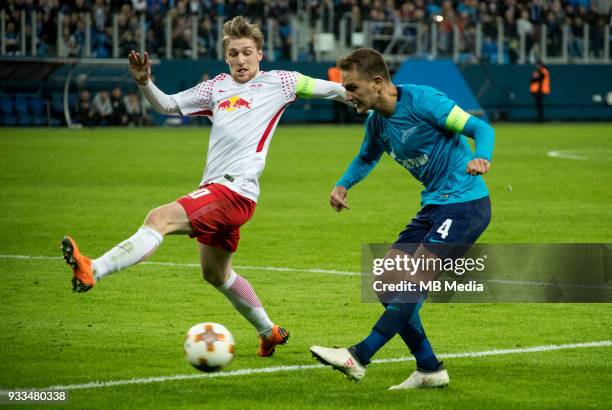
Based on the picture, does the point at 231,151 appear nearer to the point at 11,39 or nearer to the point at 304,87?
the point at 304,87

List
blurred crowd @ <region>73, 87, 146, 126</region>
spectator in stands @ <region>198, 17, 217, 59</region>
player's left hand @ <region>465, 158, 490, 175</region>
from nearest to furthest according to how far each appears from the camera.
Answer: player's left hand @ <region>465, 158, 490, 175</region> → blurred crowd @ <region>73, 87, 146, 126</region> → spectator in stands @ <region>198, 17, 217, 59</region>

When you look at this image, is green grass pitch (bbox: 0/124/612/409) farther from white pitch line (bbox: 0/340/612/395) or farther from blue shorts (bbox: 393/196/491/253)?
blue shorts (bbox: 393/196/491/253)

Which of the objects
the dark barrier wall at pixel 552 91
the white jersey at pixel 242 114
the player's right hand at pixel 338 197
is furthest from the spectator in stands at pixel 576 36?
the player's right hand at pixel 338 197

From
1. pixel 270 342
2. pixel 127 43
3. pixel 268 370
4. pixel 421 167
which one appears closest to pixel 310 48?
pixel 127 43

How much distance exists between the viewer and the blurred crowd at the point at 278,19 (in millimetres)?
37031

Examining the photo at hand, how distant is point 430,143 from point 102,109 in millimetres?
33223

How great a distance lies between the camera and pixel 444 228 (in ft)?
21.4

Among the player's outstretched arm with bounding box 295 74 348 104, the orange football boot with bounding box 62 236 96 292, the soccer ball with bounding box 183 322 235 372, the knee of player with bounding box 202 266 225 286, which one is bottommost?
the soccer ball with bounding box 183 322 235 372

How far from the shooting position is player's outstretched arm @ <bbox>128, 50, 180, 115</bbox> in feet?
24.0

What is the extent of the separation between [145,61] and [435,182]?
2.01 m

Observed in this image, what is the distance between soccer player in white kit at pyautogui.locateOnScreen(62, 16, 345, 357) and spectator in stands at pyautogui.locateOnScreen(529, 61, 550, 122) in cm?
3462

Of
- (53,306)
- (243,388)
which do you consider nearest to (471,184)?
(243,388)

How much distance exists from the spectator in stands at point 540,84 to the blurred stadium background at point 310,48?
770mm

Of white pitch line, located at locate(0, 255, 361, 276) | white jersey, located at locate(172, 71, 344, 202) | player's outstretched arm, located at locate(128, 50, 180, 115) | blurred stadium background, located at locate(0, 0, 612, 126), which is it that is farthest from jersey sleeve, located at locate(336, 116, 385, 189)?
blurred stadium background, located at locate(0, 0, 612, 126)
